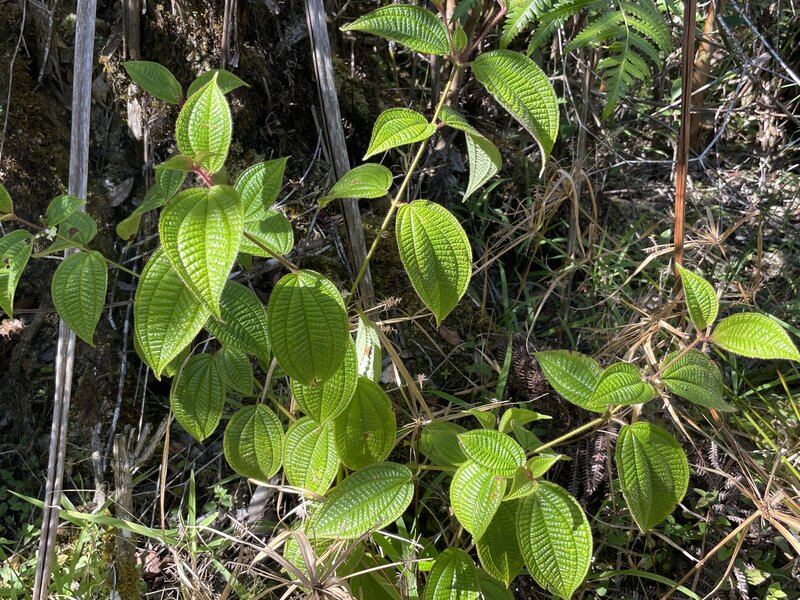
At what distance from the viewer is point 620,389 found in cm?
100

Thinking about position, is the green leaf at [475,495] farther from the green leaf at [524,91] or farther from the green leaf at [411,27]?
the green leaf at [411,27]

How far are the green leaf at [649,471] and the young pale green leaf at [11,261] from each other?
0.88 metres

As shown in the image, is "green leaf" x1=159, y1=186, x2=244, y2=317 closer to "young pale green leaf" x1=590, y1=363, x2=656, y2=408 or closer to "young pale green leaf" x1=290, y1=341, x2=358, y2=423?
"young pale green leaf" x1=290, y1=341, x2=358, y2=423

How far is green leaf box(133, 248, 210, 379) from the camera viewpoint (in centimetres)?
89

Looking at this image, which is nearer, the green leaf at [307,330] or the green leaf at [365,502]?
the green leaf at [307,330]

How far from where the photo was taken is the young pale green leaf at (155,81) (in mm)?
1227

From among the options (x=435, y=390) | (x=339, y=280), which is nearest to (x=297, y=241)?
(x=339, y=280)

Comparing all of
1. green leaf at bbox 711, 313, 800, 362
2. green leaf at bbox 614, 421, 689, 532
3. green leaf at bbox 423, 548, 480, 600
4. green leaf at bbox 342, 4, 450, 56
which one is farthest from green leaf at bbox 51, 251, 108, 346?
green leaf at bbox 711, 313, 800, 362

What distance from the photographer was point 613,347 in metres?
1.55

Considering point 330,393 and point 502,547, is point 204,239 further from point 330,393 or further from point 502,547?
point 502,547

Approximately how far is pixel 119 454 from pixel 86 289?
0.67 metres

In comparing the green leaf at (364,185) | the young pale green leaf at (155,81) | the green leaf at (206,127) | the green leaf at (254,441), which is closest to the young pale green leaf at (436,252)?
the green leaf at (364,185)

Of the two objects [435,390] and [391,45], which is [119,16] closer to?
[391,45]

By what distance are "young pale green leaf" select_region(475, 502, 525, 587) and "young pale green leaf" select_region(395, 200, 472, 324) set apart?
0.35m
